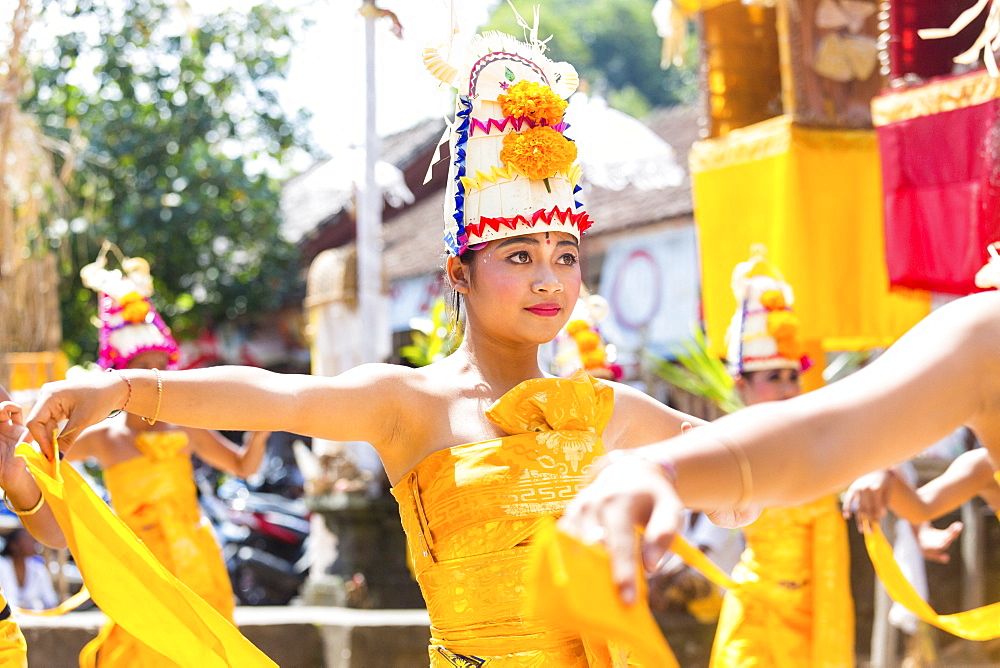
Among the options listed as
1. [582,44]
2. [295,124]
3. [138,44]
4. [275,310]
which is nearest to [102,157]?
[138,44]

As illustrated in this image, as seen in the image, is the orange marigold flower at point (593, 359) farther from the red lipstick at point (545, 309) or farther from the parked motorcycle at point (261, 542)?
the parked motorcycle at point (261, 542)

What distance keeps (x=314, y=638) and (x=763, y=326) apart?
9.56 feet

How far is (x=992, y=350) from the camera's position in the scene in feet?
5.83

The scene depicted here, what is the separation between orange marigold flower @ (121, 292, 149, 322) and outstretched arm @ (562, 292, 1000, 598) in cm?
404

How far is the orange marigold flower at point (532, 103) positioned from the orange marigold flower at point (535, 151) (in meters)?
0.03

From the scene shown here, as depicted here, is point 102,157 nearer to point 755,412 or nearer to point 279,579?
point 279,579

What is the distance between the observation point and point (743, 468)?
1525 mm

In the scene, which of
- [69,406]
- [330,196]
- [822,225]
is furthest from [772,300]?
[330,196]

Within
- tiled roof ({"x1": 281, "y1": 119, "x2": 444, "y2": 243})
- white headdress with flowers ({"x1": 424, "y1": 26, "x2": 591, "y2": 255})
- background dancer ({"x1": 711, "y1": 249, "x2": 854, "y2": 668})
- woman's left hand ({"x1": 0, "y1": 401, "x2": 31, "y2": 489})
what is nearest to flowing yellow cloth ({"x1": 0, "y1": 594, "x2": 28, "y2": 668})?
woman's left hand ({"x1": 0, "y1": 401, "x2": 31, "y2": 489})

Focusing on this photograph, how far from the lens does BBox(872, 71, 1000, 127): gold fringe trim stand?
5043mm

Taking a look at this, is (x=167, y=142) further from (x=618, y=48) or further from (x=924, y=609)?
(x=618, y=48)

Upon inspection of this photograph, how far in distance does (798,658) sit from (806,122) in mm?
3211

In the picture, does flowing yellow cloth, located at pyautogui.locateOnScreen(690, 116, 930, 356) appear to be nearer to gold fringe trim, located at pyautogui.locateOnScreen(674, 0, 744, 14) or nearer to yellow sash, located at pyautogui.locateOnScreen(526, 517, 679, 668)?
gold fringe trim, located at pyautogui.locateOnScreen(674, 0, 744, 14)

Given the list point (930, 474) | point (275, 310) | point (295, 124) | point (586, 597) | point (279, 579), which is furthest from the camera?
point (275, 310)
